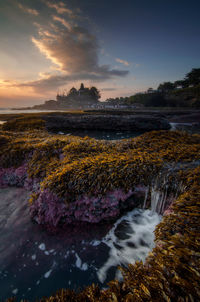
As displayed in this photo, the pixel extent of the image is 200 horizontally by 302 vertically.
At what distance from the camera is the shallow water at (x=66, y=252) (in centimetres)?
168

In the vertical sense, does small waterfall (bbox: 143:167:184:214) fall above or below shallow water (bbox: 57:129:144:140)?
above

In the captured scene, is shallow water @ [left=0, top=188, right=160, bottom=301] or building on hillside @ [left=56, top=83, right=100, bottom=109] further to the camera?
building on hillside @ [left=56, top=83, right=100, bottom=109]

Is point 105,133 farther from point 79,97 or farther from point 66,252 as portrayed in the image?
point 79,97

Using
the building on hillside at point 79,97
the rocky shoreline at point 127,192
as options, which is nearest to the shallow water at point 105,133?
the rocky shoreline at point 127,192

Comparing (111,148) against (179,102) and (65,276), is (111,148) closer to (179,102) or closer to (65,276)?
(65,276)

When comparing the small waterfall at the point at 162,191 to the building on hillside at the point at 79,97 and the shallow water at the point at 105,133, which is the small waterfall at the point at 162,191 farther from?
the building on hillside at the point at 79,97

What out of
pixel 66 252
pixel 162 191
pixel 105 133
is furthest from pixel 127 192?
pixel 105 133

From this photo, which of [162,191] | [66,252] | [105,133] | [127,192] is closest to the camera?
[66,252]

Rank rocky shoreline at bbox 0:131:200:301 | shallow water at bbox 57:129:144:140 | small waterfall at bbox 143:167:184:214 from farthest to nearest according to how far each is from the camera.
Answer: shallow water at bbox 57:129:144:140 → small waterfall at bbox 143:167:184:214 → rocky shoreline at bbox 0:131:200:301

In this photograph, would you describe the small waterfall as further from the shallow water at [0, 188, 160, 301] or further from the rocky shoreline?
the shallow water at [0, 188, 160, 301]

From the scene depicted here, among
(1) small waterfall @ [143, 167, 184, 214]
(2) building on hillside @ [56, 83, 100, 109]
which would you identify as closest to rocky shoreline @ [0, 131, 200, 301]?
(1) small waterfall @ [143, 167, 184, 214]

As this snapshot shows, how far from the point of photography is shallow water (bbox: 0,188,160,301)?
5.51 feet

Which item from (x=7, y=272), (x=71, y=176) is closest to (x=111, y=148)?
(x=71, y=176)

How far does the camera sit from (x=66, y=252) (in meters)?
2.04
